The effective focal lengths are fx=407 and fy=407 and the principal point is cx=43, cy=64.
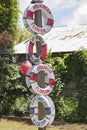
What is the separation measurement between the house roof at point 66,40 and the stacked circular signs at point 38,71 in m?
10.5

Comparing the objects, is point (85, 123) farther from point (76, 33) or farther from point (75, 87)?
point (76, 33)

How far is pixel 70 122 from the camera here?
51.8ft

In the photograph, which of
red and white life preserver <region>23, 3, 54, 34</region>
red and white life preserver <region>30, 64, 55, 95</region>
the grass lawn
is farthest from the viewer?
the grass lawn

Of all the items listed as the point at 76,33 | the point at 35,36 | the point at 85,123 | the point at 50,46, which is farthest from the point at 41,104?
the point at 76,33

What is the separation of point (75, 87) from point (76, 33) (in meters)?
3.71

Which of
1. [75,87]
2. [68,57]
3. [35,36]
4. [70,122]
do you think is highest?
[35,36]

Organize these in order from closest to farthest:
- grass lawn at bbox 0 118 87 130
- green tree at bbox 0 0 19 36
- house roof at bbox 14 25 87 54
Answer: grass lawn at bbox 0 118 87 130 < house roof at bbox 14 25 87 54 < green tree at bbox 0 0 19 36

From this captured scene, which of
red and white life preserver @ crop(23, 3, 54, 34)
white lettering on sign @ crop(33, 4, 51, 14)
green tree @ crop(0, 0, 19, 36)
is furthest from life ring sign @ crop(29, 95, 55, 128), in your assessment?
green tree @ crop(0, 0, 19, 36)

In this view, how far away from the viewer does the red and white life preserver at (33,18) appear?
646 centimetres

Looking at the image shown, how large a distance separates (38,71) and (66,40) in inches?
515

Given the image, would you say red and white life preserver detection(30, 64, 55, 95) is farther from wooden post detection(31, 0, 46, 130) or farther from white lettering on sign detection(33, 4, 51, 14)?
white lettering on sign detection(33, 4, 51, 14)

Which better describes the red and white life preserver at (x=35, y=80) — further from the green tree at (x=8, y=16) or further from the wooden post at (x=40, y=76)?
the green tree at (x=8, y=16)

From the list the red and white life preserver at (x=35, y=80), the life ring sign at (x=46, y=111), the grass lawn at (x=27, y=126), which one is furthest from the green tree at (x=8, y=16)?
the life ring sign at (x=46, y=111)

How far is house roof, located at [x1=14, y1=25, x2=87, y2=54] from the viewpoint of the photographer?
59.0 feet
